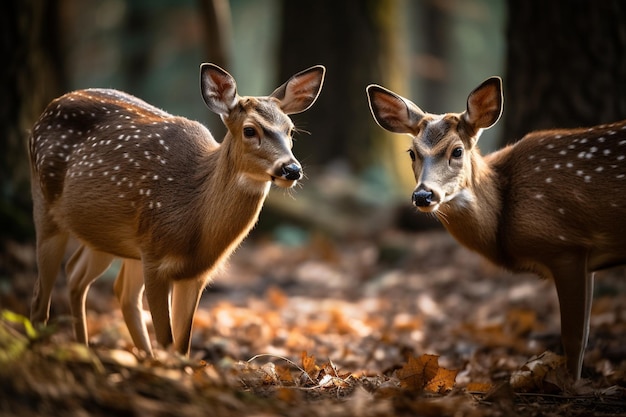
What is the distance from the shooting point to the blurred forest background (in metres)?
7.81

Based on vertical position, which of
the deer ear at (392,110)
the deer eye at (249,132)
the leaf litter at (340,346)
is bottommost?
the leaf litter at (340,346)

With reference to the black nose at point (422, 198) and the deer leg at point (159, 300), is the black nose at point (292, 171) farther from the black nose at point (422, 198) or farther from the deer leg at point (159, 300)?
the deer leg at point (159, 300)

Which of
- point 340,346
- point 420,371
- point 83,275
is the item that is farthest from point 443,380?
point 83,275

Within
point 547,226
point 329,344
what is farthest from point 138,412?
point 329,344

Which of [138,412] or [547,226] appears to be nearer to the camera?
[138,412]

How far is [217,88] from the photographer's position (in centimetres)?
541

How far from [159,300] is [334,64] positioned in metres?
9.70

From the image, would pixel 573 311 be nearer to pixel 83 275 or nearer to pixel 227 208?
pixel 227 208

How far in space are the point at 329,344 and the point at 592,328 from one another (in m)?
2.28

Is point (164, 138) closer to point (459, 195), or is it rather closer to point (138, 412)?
point (459, 195)

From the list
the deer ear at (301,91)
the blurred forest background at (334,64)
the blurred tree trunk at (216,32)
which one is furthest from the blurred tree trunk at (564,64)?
the blurred tree trunk at (216,32)

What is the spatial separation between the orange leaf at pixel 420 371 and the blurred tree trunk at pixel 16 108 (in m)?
4.77

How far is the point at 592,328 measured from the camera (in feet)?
21.8

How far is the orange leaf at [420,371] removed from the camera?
4527mm
